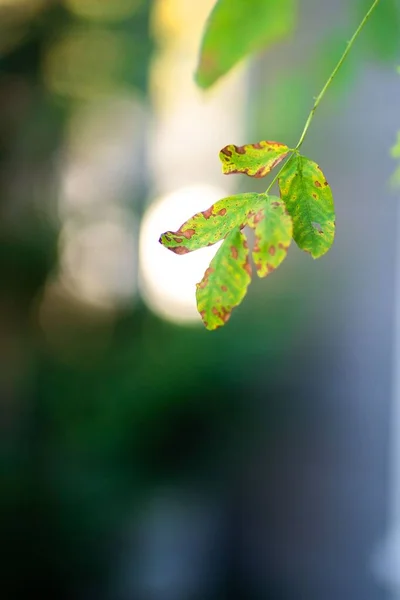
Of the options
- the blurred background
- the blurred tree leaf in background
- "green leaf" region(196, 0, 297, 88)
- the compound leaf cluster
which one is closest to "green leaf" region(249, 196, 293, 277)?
the compound leaf cluster

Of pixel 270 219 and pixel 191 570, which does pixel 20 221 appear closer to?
pixel 191 570

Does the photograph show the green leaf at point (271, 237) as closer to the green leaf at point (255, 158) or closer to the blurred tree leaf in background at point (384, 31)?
the green leaf at point (255, 158)

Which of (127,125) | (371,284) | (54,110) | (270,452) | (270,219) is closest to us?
(270,219)

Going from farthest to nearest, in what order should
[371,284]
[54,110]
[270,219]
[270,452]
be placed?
[270,452] → [371,284] → [54,110] → [270,219]

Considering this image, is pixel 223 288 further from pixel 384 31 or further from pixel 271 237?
pixel 384 31

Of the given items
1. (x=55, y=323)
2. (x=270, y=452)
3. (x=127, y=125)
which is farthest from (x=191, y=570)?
(x=127, y=125)

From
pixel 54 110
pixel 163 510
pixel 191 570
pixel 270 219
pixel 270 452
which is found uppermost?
pixel 54 110
